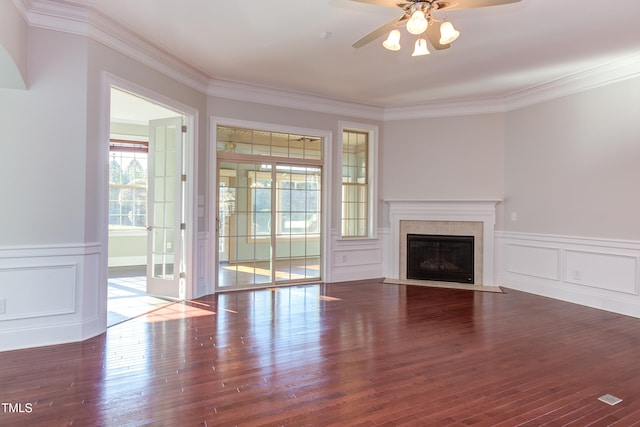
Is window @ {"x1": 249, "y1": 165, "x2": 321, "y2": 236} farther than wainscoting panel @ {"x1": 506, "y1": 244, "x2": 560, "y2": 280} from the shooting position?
Yes

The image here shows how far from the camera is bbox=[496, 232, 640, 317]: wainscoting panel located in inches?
177

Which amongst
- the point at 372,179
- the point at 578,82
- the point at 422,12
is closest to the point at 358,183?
the point at 372,179

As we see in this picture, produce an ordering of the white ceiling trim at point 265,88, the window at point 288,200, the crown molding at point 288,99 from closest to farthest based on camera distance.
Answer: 1. the white ceiling trim at point 265,88
2. the crown molding at point 288,99
3. the window at point 288,200

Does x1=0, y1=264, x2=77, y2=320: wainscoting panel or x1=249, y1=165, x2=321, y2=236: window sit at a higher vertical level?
x1=249, y1=165, x2=321, y2=236: window

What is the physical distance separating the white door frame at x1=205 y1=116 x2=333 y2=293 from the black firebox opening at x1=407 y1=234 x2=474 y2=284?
4.91 ft

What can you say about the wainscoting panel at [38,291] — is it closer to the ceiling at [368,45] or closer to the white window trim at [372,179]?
the ceiling at [368,45]

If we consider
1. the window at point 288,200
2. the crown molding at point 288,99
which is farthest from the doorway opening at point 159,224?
the window at point 288,200

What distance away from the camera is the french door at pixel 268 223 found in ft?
18.7

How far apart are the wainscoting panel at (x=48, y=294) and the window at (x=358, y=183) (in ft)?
13.2

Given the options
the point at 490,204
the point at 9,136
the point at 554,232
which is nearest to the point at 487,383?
Answer: the point at 554,232

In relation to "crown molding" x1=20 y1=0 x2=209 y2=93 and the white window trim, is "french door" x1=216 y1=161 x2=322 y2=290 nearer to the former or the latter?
the white window trim

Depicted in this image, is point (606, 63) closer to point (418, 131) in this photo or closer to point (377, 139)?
point (418, 131)

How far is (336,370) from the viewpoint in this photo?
2.94 meters

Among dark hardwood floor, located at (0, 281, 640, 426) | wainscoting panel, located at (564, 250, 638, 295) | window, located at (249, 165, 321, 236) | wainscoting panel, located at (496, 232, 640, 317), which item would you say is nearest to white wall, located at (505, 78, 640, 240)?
wainscoting panel, located at (496, 232, 640, 317)
